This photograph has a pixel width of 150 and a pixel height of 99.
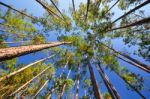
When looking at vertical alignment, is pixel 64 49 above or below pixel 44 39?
below

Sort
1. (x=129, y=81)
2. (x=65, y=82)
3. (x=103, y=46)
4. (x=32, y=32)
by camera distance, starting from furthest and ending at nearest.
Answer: (x=32, y=32) → (x=103, y=46) → (x=65, y=82) → (x=129, y=81)

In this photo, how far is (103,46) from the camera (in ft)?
69.6

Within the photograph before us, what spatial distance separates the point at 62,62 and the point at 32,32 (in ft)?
13.7

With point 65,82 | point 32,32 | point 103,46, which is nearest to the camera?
point 65,82

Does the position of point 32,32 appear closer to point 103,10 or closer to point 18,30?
point 18,30

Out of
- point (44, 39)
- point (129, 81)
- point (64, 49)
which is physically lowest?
point (129, 81)

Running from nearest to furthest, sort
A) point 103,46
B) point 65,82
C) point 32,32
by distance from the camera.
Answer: point 65,82, point 103,46, point 32,32

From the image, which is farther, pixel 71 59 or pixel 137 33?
pixel 71 59

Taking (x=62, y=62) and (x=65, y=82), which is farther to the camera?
(x=62, y=62)

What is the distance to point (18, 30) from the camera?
73.2 ft

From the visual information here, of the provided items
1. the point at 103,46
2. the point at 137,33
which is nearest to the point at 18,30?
the point at 103,46

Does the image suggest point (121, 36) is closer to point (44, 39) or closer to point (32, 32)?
point (44, 39)

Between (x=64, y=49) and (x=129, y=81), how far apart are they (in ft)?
27.3

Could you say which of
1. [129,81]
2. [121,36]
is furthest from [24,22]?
[129,81]
